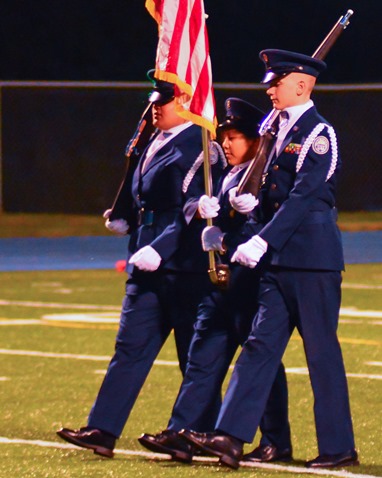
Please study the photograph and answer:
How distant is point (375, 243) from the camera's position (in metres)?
21.8

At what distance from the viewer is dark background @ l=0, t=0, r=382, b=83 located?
98.1ft

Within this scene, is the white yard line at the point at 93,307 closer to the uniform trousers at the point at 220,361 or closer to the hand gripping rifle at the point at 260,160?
the uniform trousers at the point at 220,361

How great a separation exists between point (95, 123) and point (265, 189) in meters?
17.2

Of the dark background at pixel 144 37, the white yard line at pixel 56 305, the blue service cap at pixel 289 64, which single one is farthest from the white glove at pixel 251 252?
the dark background at pixel 144 37

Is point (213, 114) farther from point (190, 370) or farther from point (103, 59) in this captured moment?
point (103, 59)

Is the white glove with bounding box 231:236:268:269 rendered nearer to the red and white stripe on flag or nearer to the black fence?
the red and white stripe on flag

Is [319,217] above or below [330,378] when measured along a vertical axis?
above

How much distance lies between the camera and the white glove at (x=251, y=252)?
707 cm

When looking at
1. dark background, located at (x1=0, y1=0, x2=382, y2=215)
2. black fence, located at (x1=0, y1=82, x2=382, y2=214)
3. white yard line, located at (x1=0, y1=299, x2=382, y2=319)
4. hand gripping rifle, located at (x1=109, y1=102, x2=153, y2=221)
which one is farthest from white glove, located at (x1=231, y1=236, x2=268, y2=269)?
black fence, located at (x1=0, y1=82, x2=382, y2=214)

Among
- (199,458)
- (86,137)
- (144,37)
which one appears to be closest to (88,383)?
(199,458)

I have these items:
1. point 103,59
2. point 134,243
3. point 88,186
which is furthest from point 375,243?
point 134,243

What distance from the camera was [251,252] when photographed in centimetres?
707

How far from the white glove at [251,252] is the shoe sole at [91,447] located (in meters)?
1.14

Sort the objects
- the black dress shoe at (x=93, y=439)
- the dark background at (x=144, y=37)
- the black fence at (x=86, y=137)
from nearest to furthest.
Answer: the black dress shoe at (x=93, y=439), the black fence at (x=86, y=137), the dark background at (x=144, y=37)
